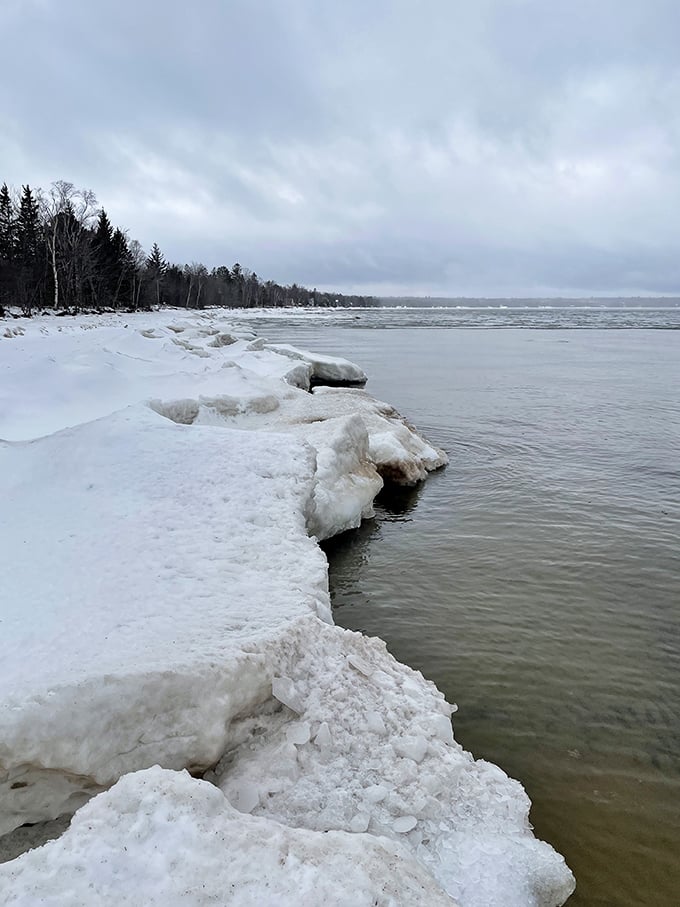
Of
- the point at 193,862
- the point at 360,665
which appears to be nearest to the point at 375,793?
the point at 360,665

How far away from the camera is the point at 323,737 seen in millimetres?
3857

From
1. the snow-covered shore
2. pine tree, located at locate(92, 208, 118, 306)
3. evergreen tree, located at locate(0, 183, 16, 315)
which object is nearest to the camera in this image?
the snow-covered shore

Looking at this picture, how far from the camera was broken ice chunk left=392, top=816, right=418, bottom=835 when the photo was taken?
11.3 ft

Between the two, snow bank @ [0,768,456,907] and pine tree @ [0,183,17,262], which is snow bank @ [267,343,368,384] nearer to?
snow bank @ [0,768,456,907]

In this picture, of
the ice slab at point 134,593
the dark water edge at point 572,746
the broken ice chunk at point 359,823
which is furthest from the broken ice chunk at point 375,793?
the dark water edge at point 572,746

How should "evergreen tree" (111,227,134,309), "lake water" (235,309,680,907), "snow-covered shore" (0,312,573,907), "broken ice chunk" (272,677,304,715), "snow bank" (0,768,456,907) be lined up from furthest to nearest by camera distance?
1. "evergreen tree" (111,227,134,309)
2. "lake water" (235,309,680,907)
3. "broken ice chunk" (272,677,304,715)
4. "snow-covered shore" (0,312,573,907)
5. "snow bank" (0,768,456,907)

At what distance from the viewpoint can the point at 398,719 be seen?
166 inches

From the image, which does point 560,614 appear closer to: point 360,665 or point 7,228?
point 360,665

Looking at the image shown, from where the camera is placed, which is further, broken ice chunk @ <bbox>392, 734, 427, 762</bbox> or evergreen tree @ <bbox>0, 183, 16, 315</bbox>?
evergreen tree @ <bbox>0, 183, 16, 315</bbox>

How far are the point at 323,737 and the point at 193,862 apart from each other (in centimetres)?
148

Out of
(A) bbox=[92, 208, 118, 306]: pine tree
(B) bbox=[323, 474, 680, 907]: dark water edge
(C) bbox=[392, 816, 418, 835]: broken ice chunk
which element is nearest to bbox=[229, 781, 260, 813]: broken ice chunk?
(C) bbox=[392, 816, 418, 835]: broken ice chunk

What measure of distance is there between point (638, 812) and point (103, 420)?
6.77 m

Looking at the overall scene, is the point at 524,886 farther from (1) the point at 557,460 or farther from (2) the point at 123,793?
(1) the point at 557,460

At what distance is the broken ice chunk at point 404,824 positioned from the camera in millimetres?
3444
